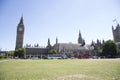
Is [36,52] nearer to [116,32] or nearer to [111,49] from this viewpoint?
[111,49]

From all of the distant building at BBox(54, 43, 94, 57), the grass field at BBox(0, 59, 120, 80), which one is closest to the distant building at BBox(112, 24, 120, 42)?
the distant building at BBox(54, 43, 94, 57)

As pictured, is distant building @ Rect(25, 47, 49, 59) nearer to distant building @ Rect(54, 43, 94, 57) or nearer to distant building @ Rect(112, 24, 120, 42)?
distant building @ Rect(54, 43, 94, 57)

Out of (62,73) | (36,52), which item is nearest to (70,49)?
(36,52)

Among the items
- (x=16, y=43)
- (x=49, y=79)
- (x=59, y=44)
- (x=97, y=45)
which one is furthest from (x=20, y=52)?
(x=49, y=79)

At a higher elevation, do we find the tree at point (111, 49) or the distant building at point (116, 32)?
the distant building at point (116, 32)

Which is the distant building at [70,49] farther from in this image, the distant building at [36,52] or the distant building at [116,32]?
the distant building at [116,32]

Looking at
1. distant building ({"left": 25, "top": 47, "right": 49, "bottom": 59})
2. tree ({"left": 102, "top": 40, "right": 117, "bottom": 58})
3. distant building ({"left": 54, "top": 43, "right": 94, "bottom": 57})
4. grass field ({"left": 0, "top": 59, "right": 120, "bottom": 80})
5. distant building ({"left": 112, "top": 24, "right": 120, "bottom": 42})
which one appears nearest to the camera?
grass field ({"left": 0, "top": 59, "right": 120, "bottom": 80})

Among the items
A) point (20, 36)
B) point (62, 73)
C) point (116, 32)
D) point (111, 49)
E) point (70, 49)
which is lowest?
point (62, 73)

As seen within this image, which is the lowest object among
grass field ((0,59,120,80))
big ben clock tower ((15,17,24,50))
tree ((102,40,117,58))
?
grass field ((0,59,120,80))

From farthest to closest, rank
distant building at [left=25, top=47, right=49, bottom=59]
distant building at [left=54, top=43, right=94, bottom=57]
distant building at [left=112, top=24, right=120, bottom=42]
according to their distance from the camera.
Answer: distant building at [left=25, top=47, right=49, bottom=59] < distant building at [left=112, top=24, right=120, bottom=42] < distant building at [left=54, top=43, right=94, bottom=57]

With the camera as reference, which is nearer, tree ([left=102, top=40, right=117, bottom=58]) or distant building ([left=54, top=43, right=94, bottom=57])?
tree ([left=102, top=40, right=117, bottom=58])

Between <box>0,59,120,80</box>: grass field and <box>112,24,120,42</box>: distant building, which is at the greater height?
<box>112,24,120,42</box>: distant building

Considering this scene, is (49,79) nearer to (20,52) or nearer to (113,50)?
(113,50)

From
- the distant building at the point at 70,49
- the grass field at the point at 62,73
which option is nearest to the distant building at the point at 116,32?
the distant building at the point at 70,49
